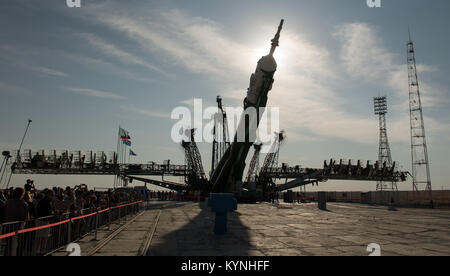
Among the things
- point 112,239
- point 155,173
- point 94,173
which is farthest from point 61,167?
point 112,239

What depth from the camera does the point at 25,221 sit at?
24.8 ft

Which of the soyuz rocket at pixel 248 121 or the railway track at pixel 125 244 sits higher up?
the soyuz rocket at pixel 248 121

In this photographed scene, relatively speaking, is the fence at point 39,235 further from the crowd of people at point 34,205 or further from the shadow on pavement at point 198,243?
the shadow on pavement at point 198,243

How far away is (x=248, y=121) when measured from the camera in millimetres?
30141

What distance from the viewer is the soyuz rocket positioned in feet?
88.9

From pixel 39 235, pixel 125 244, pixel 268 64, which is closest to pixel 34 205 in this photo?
pixel 39 235

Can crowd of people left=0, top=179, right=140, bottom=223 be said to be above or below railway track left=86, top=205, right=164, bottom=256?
above

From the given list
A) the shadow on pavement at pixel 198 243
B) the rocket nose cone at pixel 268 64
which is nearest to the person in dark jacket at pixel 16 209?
the shadow on pavement at pixel 198 243

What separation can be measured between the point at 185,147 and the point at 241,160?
35.7 metres

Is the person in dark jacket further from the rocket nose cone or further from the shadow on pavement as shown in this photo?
the rocket nose cone

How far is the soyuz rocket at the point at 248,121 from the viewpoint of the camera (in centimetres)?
2711

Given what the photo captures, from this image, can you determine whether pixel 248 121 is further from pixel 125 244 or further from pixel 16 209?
pixel 16 209

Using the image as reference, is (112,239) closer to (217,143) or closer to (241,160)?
(241,160)

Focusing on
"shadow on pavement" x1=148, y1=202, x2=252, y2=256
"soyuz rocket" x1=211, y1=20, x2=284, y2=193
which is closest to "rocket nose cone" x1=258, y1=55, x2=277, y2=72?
"soyuz rocket" x1=211, y1=20, x2=284, y2=193
